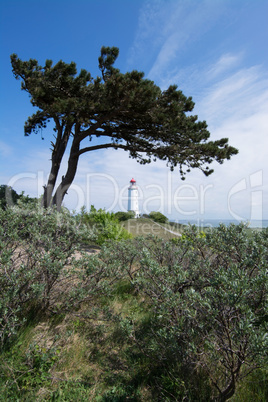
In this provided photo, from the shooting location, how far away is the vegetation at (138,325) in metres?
1.70

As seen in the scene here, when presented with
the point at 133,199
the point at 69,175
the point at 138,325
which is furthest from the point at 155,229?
the point at 133,199

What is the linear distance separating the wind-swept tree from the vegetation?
6.54 m

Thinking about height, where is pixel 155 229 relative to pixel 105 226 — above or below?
below

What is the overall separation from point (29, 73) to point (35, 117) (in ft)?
10.4

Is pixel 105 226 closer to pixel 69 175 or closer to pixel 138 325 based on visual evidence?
pixel 69 175

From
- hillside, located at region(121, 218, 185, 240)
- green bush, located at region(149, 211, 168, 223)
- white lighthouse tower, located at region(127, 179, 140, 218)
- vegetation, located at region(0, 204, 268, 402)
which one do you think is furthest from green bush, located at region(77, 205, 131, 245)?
white lighthouse tower, located at region(127, 179, 140, 218)

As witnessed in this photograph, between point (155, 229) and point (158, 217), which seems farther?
point (158, 217)

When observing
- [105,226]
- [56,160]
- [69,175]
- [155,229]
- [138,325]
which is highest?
[56,160]

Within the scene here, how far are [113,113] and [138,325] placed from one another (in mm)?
8306

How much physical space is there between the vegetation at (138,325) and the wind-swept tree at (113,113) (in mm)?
6536

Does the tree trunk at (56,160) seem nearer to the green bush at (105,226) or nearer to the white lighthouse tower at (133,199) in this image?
the green bush at (105,226)

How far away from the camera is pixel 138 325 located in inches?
122

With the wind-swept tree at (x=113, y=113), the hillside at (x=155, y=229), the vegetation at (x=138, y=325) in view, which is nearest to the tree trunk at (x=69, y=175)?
the wind-swept tree at (x=113, y=113)

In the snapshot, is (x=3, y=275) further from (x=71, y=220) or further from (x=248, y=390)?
(x=248, y=390)
